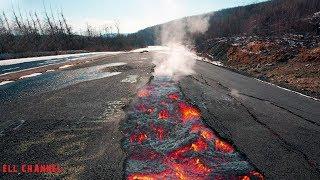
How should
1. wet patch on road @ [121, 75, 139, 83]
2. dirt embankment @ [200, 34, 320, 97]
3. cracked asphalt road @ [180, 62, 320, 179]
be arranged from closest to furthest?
1. cracked asphalt road @ [180, 62, 320, 179]
2. wet patch on road @ [121, 75, 139, 83]
3. dirt embankment @ [200, 34, 320, 97]

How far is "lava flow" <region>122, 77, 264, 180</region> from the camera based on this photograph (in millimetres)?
4832

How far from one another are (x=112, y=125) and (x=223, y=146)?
2.49m

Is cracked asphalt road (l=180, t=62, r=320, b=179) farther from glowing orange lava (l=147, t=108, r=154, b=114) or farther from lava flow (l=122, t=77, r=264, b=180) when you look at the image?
glowing orange lava (l=147, t=108, r=154, b=114)

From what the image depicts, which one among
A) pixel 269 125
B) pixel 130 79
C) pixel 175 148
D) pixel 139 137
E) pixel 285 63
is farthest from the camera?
pixel 285 63

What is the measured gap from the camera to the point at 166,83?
13.0 metres

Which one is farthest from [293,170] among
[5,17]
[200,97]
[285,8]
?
[5,17]

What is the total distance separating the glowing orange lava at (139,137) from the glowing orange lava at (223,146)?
1385 mm

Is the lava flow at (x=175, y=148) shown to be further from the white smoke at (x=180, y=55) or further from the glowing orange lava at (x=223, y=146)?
the white smoke at (x=180, y=55)

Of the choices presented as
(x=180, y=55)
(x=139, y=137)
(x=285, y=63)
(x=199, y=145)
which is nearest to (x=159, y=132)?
(x=139, y=137)

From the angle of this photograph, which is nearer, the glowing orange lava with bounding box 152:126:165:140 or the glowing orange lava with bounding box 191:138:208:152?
the glowing orange lava with bounding box 191:138:208:152

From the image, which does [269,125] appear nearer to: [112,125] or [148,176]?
[112,125]

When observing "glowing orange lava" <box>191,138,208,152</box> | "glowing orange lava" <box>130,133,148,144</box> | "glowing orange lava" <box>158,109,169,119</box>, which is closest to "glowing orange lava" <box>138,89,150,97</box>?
"glowing orange lava" <box>158,109,169,119</box>

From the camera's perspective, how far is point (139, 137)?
630 cm

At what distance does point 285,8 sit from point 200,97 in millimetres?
66709
